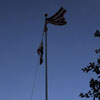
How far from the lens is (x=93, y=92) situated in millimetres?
27094

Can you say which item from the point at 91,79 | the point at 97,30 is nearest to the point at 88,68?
the point at 91,79

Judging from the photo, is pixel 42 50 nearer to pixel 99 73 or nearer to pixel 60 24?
pixel 60 24

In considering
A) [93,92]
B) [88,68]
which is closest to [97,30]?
[88,68]

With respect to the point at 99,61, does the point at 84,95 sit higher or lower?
lower

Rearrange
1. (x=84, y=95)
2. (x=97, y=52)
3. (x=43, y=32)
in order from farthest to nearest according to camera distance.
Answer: (x=43, y=32) → (x=97, y=52) → (x=84, y=95)

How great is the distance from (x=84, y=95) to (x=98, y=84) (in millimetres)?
1550

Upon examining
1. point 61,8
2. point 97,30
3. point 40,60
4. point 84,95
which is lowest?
point 84,95

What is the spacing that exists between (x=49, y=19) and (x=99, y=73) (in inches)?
267

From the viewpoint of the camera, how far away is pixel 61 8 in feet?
95.8

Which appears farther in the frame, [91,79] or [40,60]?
[40,60]

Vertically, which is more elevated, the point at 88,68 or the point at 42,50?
the point at 42,50

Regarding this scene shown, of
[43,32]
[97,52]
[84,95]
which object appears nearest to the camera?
[84,95]

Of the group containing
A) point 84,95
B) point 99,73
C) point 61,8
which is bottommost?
point 84,95

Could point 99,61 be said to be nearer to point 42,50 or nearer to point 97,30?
point 97,30
